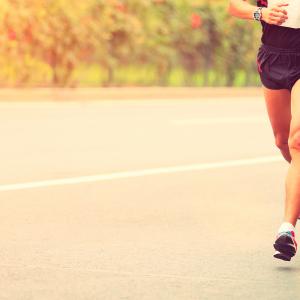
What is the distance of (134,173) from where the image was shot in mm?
11883

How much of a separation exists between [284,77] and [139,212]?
7.06 ft

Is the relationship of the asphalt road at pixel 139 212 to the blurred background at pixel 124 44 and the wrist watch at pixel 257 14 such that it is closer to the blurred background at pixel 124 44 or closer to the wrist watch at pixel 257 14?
the wrist watch at pixel 257 14

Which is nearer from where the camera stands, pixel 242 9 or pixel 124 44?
pixel 242 9

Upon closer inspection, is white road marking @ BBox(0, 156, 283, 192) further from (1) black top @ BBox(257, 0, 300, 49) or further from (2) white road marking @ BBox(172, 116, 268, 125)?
(2) white road marking @ BBox(172, 116, 268, 125)

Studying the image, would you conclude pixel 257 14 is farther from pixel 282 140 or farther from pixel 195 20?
pixel 195 20

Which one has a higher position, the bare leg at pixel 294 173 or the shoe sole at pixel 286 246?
the bare leg at pixel 294 173

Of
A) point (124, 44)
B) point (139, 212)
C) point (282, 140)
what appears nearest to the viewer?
point (282, 140)

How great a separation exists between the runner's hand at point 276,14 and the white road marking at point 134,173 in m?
3.60

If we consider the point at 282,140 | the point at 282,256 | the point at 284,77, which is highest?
the point at 284,77

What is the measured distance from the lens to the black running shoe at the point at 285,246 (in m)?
7.23

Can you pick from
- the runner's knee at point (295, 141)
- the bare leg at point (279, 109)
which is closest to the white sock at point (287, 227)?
the runner's knee at point (295, 141)

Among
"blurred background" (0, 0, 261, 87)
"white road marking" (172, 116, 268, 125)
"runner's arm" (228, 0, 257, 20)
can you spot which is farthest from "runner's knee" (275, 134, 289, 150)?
"blurred background" (0, 0, 261, 87)

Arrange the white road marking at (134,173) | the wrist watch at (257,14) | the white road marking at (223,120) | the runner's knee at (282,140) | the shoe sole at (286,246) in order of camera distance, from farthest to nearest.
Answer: the white road marking at (223,120) → the white road marking at (134,173) → the runner's knee at (282,140) → the wrist watch at (257,14) → the shoe sole at (286,246)

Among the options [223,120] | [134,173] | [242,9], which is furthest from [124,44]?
[242,9]
